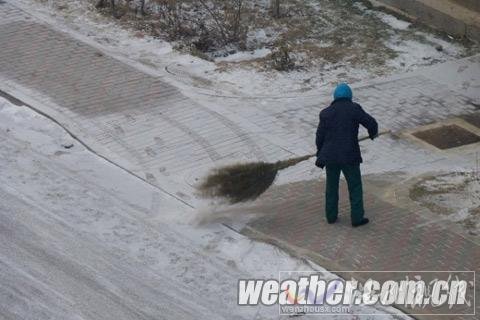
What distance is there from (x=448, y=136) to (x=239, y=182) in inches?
116

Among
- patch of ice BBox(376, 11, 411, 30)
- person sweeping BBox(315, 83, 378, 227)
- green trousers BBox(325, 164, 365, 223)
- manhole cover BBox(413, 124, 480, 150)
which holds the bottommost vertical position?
patch of ice BBox(376, 11, 411, 30)

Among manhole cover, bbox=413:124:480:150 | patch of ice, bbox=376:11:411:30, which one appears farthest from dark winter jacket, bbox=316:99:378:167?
patch of ice, bbox=376:11:411:30

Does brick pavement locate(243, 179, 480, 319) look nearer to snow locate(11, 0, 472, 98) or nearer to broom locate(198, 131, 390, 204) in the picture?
broom locate(198, 131, 390, 204)

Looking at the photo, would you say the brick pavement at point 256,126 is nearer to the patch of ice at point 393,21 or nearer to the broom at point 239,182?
the broom at point 239,182

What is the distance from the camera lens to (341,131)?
8.74 m

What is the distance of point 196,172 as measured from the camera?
9867 millimetres

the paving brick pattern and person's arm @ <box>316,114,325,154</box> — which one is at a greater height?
person's arm @ <box>316,114,325,154</box>

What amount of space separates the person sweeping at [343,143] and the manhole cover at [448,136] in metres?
2.21

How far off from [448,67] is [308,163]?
3.39 metres

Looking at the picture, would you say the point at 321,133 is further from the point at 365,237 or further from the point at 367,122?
the point at 365,237

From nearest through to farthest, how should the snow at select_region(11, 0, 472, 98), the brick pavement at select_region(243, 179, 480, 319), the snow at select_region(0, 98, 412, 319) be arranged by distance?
the snow at select_region(0, 98, 412, 319) < the brick pavement at select_region(243, 179, 480, 319) < the snow at select_region(11, 0, 472, 98)

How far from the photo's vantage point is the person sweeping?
873 cm

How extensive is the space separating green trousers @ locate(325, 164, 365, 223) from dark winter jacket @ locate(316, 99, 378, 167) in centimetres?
10

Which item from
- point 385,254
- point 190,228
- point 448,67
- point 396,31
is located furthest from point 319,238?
point 396,31
